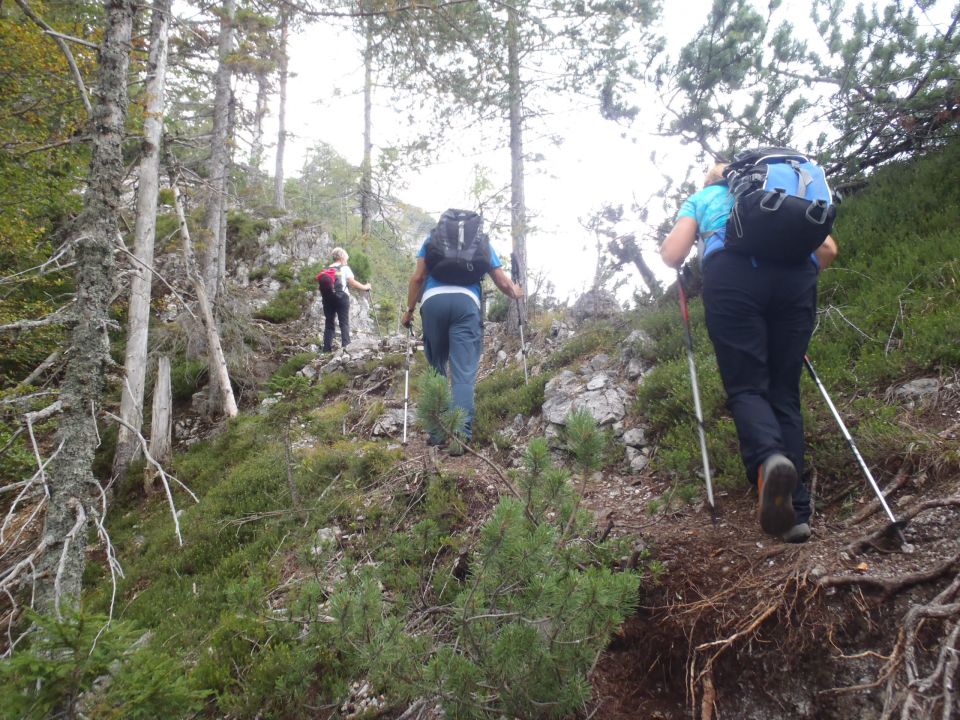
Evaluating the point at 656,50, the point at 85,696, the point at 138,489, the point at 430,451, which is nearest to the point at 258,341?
the point at 138,489

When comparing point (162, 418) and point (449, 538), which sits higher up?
point (162, 418)

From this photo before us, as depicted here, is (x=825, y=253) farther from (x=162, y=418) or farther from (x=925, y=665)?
(x=162, y=418)

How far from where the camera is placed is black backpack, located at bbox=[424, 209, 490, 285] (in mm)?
4734

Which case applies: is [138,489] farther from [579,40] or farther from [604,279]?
[579,40]

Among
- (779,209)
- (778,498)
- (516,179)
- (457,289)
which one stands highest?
(516,179)

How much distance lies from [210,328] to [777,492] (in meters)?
8.36

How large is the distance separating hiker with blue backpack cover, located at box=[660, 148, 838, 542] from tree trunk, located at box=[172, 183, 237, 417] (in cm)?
758

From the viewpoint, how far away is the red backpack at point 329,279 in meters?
10.6

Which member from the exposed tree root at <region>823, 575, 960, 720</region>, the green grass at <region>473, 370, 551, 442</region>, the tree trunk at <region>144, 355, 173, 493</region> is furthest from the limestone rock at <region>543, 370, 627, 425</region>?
the tree trunk at <region>144, 355, 173, 493</region>

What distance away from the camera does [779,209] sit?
267 cm

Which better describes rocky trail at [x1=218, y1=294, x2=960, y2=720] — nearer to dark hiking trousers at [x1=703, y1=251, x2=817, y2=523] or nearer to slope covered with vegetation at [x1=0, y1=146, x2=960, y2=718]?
slope covered with vegetation at [x1=0, y1=146, x2=960, y2=718]

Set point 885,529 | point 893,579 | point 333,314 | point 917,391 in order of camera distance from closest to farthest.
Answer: point 893,579 → point 885,529 → point 917,391 → point 333,314

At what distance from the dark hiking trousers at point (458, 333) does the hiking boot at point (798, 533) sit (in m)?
2.69

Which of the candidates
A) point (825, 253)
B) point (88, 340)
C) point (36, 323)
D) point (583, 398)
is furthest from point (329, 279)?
point (825, 253)
